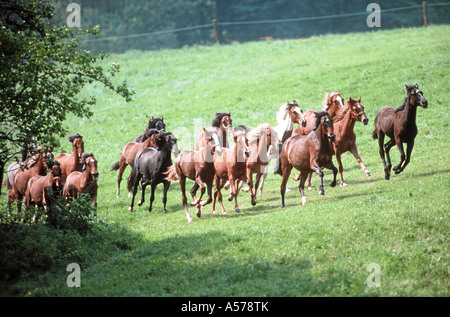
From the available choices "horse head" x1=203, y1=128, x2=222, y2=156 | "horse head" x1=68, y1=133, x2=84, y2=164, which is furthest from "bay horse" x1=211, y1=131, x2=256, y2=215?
"horse head" x1=68, y1=133, x2=84, y2=164

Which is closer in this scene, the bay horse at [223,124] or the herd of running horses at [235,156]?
the herd of running horses at [235,156]

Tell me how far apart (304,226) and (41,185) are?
7.67 m

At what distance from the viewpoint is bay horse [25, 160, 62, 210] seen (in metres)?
15.3


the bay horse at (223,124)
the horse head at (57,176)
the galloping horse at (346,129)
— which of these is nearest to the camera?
the horse head at (57,176)

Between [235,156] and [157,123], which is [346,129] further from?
[157,123]

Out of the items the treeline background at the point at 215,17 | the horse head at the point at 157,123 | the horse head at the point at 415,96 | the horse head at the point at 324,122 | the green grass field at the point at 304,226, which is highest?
the treeline background at the point at 215,17

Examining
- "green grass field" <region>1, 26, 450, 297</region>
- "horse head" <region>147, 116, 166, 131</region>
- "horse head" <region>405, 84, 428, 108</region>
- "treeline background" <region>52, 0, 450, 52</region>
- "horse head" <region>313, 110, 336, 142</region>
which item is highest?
"treeline background" <region>52, 0, 450, 52</region>

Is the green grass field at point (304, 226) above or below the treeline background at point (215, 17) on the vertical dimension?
below

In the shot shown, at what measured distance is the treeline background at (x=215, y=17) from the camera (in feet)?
195

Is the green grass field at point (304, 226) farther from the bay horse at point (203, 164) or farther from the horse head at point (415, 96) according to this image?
the horse head at point (415, 96)

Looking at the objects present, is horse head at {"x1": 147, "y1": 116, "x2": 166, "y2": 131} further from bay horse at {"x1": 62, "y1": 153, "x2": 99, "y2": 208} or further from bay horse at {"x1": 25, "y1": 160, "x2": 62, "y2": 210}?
bay horse at {"x1": 25, "y1": 160, "x2": 62, "y2": 210}

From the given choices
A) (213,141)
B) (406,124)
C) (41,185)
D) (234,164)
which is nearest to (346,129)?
(406,124)

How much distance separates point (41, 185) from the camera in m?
15.8

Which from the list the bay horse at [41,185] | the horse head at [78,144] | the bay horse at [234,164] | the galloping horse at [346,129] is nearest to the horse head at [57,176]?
the bay horse at [41,185]
